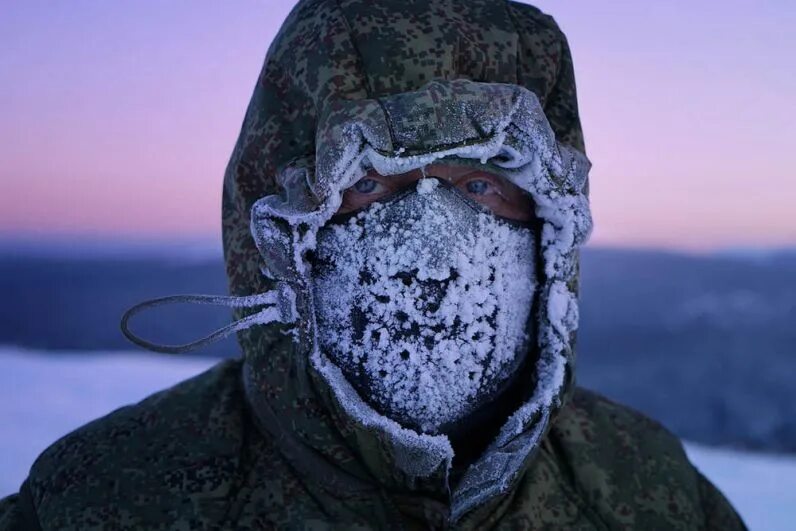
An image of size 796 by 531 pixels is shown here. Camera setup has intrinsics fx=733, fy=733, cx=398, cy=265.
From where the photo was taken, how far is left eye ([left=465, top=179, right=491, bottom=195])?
1.06 meters

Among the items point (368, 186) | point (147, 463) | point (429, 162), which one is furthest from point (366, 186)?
point (147, 463)

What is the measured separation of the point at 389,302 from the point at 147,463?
0.48 metres

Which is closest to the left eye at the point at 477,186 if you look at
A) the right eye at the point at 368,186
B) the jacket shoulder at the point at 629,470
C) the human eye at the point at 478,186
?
the human eye at the point at 478,186

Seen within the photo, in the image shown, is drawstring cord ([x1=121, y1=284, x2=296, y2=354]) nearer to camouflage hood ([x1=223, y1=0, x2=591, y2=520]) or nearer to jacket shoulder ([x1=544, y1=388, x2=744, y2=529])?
camouflage hood ([x1=223, y1=0, x2=591, y2=520])

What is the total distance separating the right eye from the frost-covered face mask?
2 centimetres

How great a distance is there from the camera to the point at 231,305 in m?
1.07

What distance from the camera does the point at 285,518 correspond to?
1064mm

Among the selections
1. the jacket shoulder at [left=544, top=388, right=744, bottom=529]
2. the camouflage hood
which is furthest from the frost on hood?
the jacket shoulder at [left=544, top=388, right=744, bottom=529]

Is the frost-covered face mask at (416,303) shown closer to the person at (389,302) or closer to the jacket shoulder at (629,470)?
the person at (389,302)

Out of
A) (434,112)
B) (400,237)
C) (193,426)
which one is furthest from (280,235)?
(193,426)

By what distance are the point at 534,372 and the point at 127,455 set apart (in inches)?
25.9

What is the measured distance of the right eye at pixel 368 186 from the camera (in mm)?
1036

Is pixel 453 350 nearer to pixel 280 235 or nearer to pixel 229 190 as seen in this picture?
pixel 280 235

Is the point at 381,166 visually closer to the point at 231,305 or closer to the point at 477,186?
the point at 477,186
